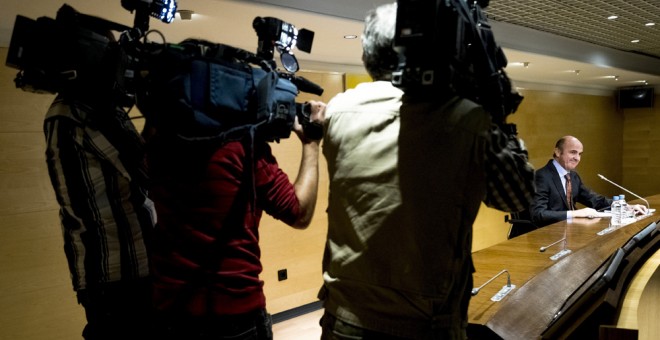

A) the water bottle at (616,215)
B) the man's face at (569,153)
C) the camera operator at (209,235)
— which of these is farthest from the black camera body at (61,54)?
the man's face at (569,153)

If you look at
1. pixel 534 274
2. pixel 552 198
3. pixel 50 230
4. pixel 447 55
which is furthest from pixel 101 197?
pixel 552 198

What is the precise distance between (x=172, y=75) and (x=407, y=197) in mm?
585

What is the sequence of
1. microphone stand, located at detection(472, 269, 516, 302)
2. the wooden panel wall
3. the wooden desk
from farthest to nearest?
the wooden panel wall < microphone stand, located at detection(472, 269, 516, 302) < the wooden desk

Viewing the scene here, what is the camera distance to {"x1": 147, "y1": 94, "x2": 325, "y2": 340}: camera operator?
1181 millimetres

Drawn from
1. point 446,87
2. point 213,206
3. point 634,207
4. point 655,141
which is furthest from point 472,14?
point 655,141

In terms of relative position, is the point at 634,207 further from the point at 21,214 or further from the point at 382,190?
the point at 21,214

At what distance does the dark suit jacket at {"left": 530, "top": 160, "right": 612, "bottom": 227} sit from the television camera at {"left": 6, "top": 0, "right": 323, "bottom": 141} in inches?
121

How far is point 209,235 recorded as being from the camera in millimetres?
1184

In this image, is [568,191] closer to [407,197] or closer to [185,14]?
[185,14]

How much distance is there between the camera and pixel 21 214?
2.86m

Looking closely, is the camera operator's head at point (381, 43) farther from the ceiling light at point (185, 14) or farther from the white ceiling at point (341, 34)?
the ceiling light at point (185, 14)

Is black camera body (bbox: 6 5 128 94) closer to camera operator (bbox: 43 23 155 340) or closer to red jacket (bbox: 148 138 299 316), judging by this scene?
camera operator (bbox: 43 23 155 340)

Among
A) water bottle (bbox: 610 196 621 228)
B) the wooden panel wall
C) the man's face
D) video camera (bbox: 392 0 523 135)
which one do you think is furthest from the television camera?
the man's face

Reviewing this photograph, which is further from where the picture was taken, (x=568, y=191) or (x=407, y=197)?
(x=568, y=191)
